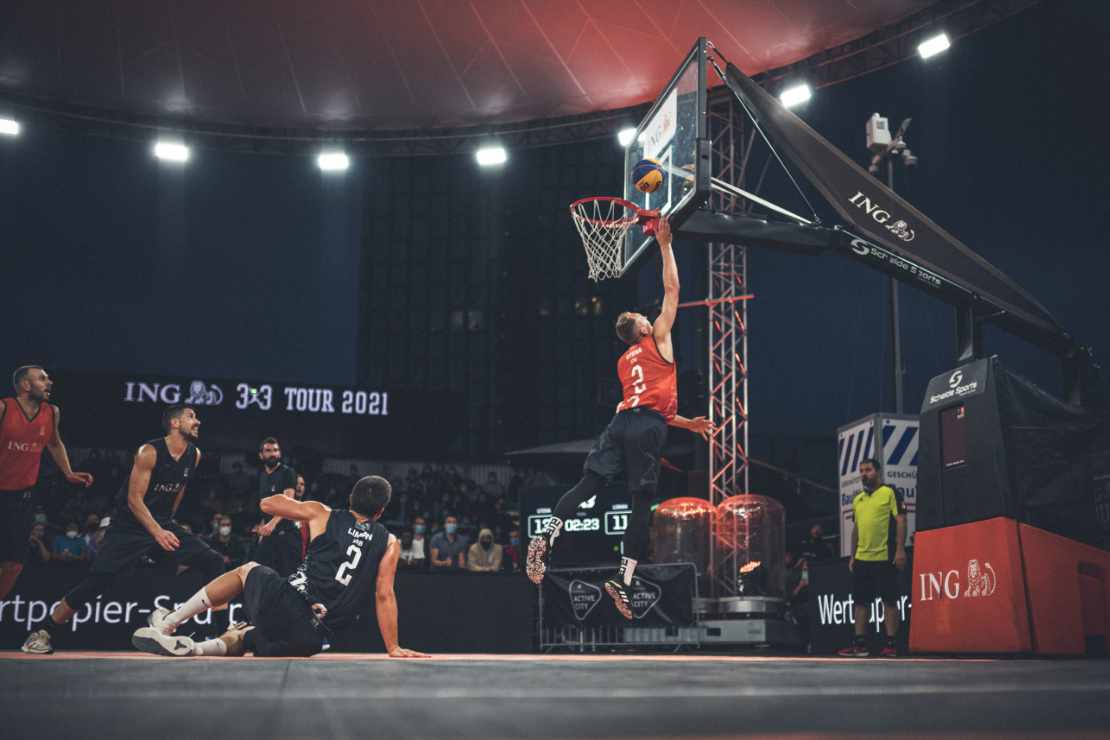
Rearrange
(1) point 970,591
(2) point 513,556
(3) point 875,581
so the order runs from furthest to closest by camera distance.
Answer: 1. (2) point 513,556
2. (3) point 875,581
3. (1) point 970,591

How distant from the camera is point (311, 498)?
2267 centimetres

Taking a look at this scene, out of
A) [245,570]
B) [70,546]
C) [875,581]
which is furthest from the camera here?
[70,546]

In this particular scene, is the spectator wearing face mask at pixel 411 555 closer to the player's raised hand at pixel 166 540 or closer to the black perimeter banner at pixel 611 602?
the black perimeter banner at pixel 611 602

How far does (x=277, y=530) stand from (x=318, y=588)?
11.7 feet

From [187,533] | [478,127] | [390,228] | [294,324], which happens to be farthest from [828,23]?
[390,228]

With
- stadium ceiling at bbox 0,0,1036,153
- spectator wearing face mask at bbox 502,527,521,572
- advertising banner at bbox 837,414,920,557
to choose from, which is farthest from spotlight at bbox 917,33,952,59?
spectator wearing face mask at bbox 502,527,521,572

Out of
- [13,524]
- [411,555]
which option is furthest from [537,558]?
[411,555]

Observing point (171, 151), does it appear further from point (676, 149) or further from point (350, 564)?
point (350, 564)

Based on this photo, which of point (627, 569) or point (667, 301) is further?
point (627, 569)

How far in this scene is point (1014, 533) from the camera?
757 centimetres

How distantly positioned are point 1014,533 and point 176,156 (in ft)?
53.5

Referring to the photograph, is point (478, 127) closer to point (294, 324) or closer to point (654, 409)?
point (294, 324)

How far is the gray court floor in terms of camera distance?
2111 millimetres

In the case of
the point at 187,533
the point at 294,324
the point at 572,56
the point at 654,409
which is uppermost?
the point at 572,56
